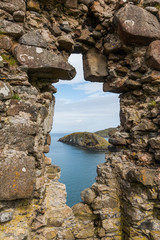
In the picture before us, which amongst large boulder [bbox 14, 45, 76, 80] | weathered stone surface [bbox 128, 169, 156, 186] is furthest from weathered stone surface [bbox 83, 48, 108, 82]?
weathered stone surface [bbox 128, 169, 156, 186]

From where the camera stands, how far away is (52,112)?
13.9 ft

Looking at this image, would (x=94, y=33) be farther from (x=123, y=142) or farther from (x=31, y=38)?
(x=123, y=142)

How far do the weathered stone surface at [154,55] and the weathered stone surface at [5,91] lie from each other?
3.29 metres

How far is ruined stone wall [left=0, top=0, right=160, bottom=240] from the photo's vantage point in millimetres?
2861

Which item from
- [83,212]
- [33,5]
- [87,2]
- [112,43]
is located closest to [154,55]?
[112,43]

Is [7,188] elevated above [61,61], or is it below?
below

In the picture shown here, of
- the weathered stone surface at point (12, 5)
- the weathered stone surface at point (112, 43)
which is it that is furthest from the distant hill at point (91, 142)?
the weathered stone surface at point (12, 5)

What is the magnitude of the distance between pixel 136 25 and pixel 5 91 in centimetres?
343

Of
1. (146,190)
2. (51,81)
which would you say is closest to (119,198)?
(146,190)

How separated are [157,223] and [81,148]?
21877mm

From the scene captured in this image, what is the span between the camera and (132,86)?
14.7ft

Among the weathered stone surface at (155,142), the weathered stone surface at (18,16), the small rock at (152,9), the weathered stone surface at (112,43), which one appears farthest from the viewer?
the weathered stone surface at (112,43)

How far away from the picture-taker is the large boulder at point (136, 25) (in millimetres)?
4105

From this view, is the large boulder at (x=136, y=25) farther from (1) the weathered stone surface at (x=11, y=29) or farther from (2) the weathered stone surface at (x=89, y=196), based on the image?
(2) the weathered stone surface at (x=89, y=196)
